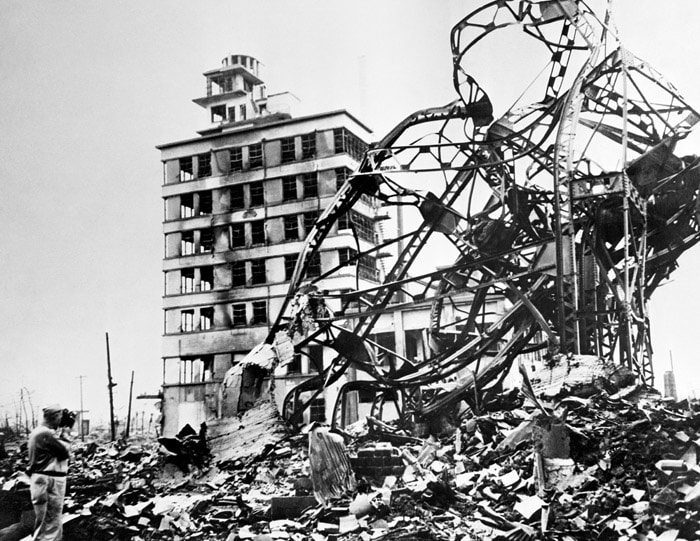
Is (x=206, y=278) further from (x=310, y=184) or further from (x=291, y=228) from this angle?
(x=310, y=184)

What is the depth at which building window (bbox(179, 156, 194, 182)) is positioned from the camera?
1462cm

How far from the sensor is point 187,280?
15.4 meters

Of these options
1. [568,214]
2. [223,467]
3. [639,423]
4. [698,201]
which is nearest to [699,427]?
[639,423]

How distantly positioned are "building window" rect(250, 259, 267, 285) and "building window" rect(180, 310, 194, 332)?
2.26 meters

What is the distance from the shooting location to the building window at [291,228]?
18308mm

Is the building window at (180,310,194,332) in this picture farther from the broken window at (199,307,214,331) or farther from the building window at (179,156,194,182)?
the building window at (179,156,194,182)

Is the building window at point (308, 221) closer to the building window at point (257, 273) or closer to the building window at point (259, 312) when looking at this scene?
the building window at point (257, 273)

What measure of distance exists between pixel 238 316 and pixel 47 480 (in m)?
11.2

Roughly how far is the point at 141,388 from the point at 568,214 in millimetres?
9792

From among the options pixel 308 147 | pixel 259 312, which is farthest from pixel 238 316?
pixel 308 147

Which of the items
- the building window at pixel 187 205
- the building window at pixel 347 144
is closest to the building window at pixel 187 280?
Answer: the building window at pixel 187 205

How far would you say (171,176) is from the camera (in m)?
15.0

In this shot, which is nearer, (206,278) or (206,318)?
(206,318)

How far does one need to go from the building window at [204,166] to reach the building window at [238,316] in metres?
3.26
